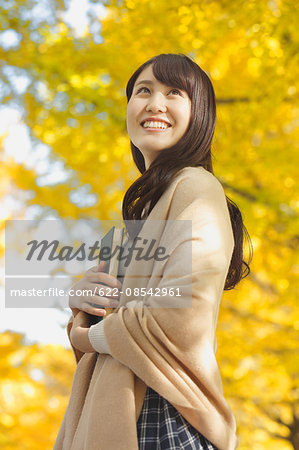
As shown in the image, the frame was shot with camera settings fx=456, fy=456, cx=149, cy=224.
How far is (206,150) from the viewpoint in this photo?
1454 millimetres

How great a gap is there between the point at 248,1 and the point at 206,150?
2.06 meters

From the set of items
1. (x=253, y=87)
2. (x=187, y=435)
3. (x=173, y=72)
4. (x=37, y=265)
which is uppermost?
(x=173, y=72)

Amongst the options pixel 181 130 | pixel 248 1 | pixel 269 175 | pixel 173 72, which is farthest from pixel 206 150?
pixel 269 175

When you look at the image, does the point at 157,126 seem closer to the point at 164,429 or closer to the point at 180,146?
the point at 180,146

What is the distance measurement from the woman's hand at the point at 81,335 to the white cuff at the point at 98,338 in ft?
0.13

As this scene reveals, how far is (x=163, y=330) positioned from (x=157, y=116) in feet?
2.20

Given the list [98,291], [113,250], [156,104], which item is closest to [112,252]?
[113,250]

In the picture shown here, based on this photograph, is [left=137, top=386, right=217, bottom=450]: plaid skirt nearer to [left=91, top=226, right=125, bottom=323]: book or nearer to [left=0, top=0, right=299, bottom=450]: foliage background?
[left=91, top=226, right=125, bottom=323]: book

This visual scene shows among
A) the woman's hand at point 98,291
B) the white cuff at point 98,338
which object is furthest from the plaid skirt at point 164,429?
the woman's hand at point 98,291

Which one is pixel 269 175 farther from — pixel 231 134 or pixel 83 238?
pixel 83 238

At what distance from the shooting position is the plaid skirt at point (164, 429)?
1080 mm

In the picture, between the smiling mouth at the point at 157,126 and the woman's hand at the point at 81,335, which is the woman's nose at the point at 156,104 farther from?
the woman's hand at the point at 81,335

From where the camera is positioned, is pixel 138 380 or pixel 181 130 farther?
pixel 181 130

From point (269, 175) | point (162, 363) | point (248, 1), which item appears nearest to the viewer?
point (162, 363)
